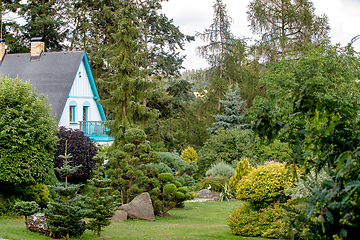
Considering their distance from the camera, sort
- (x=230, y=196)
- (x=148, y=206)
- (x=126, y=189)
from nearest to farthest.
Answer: (x=148, y=206), (x=126, y=189), (x=230, y=196)

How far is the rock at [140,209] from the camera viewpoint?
14.4 metres

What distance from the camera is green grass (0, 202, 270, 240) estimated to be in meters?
9.79

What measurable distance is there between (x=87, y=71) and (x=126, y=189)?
1256 centimetres

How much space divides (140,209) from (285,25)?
2394 cm

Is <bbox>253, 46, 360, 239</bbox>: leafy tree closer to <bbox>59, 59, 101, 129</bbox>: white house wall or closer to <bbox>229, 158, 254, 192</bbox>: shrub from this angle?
<bbox>229, 158, 254, 192</bbox>: shrub

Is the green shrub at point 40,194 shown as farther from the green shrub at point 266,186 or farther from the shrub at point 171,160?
the green shrub at point 266,186

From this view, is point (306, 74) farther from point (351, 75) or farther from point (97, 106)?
point (97, 106)

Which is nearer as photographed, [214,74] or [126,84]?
[126,84]

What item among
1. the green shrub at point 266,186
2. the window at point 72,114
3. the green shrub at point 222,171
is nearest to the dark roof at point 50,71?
the window at point 72,114

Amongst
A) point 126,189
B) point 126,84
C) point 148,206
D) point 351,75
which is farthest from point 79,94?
point 351,75

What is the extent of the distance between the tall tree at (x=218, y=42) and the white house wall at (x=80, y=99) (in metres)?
11.1

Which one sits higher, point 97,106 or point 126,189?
point 97,106

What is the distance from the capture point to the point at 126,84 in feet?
60.5

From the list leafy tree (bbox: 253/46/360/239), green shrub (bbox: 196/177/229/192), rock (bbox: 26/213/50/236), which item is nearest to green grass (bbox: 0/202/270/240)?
rock (bbox: 26/213/50/236)
